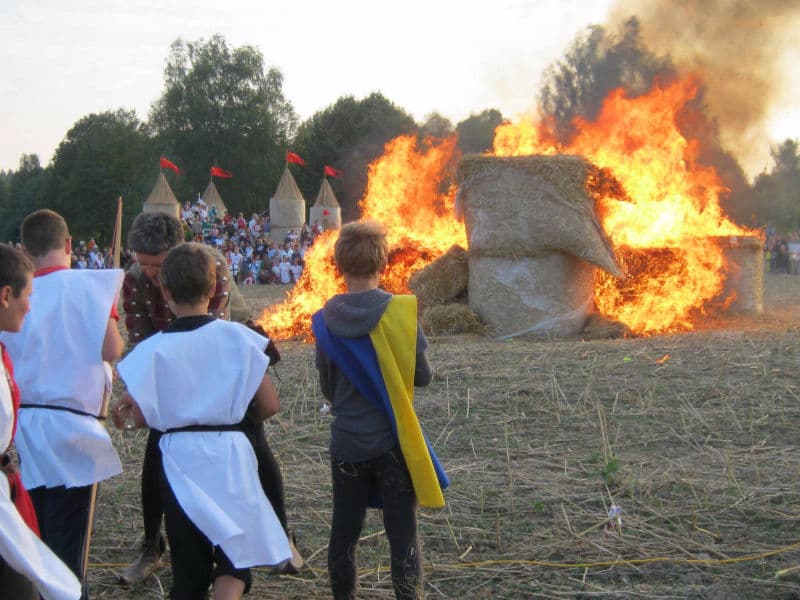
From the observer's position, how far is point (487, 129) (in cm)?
4538

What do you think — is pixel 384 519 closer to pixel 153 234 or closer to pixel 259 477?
pixel 259 477

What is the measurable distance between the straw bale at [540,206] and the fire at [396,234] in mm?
1253

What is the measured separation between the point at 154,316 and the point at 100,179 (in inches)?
2268

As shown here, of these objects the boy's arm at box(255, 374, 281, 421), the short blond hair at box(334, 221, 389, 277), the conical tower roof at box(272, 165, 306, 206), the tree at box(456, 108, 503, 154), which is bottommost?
the boy's arm at box(255, 374, 281, 421)

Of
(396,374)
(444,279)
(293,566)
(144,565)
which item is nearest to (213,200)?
(444,279)

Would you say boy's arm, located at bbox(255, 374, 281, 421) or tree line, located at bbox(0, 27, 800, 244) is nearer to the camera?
boy's arm, located at bbox(255, 374, 281, 421)

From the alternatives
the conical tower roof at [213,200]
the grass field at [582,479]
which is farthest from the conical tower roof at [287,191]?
the grass field at [582,479]

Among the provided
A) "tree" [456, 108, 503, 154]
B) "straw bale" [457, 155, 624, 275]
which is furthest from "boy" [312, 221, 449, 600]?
"tree" [456, 108, 503, 154]

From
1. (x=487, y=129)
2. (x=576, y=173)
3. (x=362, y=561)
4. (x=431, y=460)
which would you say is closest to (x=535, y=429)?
(x=362, y=561)

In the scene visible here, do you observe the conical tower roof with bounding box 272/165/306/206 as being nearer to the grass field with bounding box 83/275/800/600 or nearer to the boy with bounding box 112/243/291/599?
the grass field with bounding box 83/275/800/600

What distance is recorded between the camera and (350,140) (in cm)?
5338

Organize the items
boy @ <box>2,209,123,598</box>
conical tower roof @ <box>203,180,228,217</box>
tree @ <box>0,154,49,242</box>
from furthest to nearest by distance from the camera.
→ tree @ <box>0,154,49,242</box> → conical tower roof @ <box>203,180,228,217</box> → boy @ <box>2,209,123,598</box>

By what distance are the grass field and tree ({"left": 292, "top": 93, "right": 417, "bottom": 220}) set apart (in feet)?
140

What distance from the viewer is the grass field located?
417 centimetres
